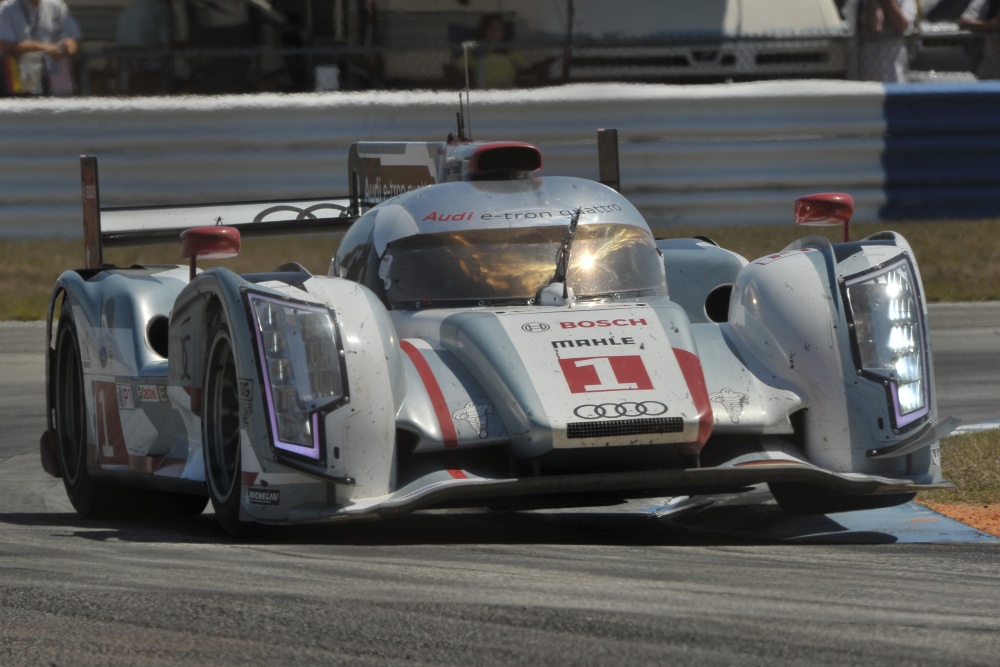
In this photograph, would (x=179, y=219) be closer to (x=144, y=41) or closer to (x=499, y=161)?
(x=499, y=161)

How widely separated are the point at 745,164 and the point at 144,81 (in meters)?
5.36

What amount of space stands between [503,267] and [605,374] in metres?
1.13

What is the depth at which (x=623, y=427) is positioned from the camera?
5570mm

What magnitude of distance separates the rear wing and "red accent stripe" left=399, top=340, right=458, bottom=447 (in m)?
2.42

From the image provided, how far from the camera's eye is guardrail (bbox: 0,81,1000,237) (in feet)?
49.3

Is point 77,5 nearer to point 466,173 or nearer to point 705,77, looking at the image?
point 705,77

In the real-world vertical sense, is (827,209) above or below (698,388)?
above

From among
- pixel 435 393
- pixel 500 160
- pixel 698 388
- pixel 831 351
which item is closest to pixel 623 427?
pixel 698 388

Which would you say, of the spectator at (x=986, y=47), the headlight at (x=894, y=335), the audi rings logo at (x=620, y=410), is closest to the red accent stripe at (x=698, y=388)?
the audi rings logo at (x=620, y=410)

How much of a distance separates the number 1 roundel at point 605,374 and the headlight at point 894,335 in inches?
34.5

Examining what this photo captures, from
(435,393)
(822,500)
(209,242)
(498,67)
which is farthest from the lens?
(498,67)

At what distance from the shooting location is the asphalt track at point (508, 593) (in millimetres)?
3914

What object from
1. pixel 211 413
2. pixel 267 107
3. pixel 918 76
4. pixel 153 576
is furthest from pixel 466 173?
pixel 918 76

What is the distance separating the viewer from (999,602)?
14.6ft
